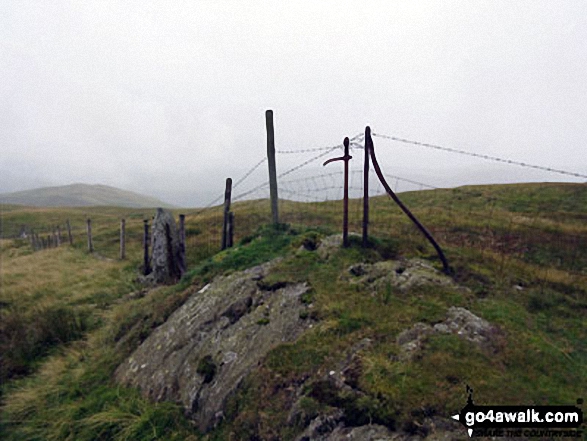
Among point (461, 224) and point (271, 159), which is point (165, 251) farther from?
point (461, 224)

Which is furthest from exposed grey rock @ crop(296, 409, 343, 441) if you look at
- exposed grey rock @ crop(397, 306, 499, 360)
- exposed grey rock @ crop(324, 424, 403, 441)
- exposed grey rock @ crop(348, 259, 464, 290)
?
exposed grey rock @ crop(348, 259, 464, 290)

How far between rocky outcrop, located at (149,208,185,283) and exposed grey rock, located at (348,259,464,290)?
715cm

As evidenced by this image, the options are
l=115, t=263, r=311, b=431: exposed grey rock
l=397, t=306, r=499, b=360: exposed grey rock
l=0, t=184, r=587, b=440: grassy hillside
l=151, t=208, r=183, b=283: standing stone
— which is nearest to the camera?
l=0, t=184, r=587, b=440: grassy hillside

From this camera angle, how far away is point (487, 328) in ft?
16.8

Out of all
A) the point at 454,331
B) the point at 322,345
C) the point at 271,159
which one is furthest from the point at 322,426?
the point at 271,159

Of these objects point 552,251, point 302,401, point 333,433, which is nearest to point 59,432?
point 302,401

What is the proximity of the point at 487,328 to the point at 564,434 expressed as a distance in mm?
1879

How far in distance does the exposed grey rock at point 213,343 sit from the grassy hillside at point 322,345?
0.27 metres

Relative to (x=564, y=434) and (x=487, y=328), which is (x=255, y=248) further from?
(x=564, y=434)

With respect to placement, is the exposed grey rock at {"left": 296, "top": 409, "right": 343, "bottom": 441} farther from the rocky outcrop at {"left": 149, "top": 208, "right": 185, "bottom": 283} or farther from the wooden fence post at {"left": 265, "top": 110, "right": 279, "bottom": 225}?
the rocky outcrop at {"left": 149, "top": 208, "right": 185, "bottom": 283}

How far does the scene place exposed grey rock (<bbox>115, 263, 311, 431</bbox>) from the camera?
5301 millimetres

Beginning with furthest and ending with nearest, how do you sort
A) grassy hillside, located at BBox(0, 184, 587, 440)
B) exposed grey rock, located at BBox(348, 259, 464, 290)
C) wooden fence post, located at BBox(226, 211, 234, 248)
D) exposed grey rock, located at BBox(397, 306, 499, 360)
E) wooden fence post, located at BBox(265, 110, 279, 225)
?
1. wooden fence post, located at BBox(226, 211, 234, 248)
2. wooden fence post, located at BBox(265, 110, 279, 225)
3. exposed grey rock, located at BBox(348, 259, 464, 290)
4. exposed grey rock, located at BBox(397, 306, 499, 360)
5. grassy hillside, located at BBox(0, 184, 587, 440)

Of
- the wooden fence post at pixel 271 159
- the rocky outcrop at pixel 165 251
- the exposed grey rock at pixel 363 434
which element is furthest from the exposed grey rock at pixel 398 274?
the rocky outcrop at pixel 165 251

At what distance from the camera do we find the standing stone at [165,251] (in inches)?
465
